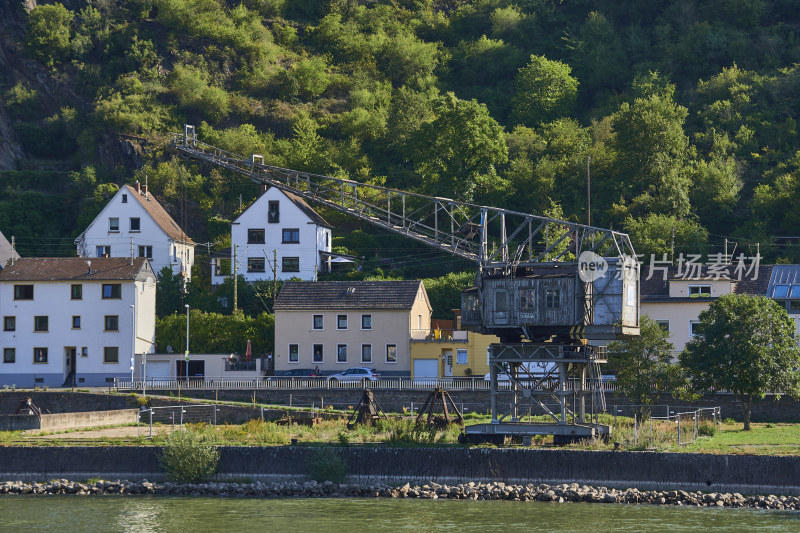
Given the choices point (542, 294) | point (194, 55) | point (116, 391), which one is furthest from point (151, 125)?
point (542, 294)

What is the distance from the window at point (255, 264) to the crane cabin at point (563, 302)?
125ft

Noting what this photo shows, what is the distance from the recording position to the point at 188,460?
4350cm

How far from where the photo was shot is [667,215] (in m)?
86.2

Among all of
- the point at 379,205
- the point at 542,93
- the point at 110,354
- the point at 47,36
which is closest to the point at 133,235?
the point at 110,354

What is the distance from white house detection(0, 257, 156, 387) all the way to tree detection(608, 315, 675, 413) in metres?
34.1

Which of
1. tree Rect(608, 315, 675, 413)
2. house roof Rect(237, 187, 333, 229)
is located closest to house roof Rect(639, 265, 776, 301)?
tree Rect(608, 315, 675, 413)

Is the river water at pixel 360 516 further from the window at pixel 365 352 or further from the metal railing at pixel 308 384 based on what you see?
the window at pixel 365 352

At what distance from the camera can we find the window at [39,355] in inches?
2995

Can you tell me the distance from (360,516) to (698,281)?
3847 centimetres

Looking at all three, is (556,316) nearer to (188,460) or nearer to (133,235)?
(188,460)

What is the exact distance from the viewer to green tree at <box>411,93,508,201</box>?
89.7 meters

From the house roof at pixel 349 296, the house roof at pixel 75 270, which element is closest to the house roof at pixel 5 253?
the house roof at pixel 75 270

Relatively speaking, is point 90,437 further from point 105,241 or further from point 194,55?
point 194,55

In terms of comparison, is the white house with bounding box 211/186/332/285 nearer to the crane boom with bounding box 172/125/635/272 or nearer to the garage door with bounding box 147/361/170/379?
the crane boom with bounding box 172/125/635/272
